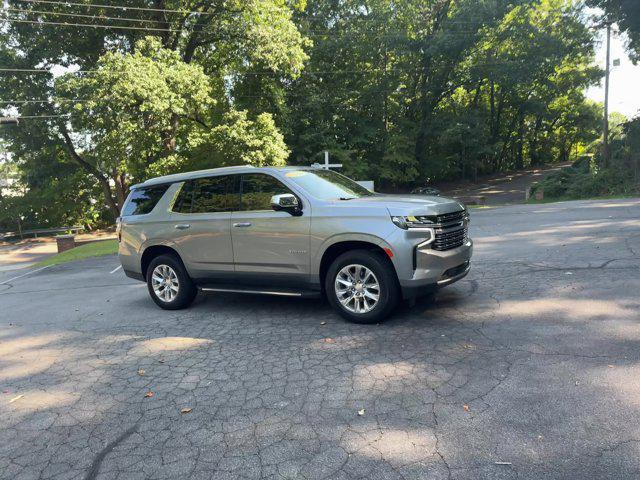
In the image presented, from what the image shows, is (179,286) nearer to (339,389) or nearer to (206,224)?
(206,224)

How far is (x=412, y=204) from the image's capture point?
5430 mm

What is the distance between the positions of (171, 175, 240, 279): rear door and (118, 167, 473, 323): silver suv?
2 centimetres

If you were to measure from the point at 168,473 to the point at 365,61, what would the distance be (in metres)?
40.3

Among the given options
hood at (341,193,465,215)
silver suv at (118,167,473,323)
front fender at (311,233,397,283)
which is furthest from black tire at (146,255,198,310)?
hood at (341,193,465,215)

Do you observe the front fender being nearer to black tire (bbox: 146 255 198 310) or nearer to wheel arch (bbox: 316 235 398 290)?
wheel arch (bbox: 316 235 398 290)

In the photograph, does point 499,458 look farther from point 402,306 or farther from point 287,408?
point 402,306

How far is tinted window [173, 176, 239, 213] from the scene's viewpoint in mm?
6543

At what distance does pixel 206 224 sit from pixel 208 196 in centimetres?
44

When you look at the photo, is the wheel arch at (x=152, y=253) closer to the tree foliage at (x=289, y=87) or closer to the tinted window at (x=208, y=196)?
the tinted window at (x=208, y=196)

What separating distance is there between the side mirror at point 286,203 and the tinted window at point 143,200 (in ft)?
7.73

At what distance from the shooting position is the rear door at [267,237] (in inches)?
231

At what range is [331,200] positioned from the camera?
5883 millimetres

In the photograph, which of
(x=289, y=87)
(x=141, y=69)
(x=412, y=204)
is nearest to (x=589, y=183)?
(x=289, y=87)

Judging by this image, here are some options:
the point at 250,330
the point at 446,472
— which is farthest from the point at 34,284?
the point at 446,472
